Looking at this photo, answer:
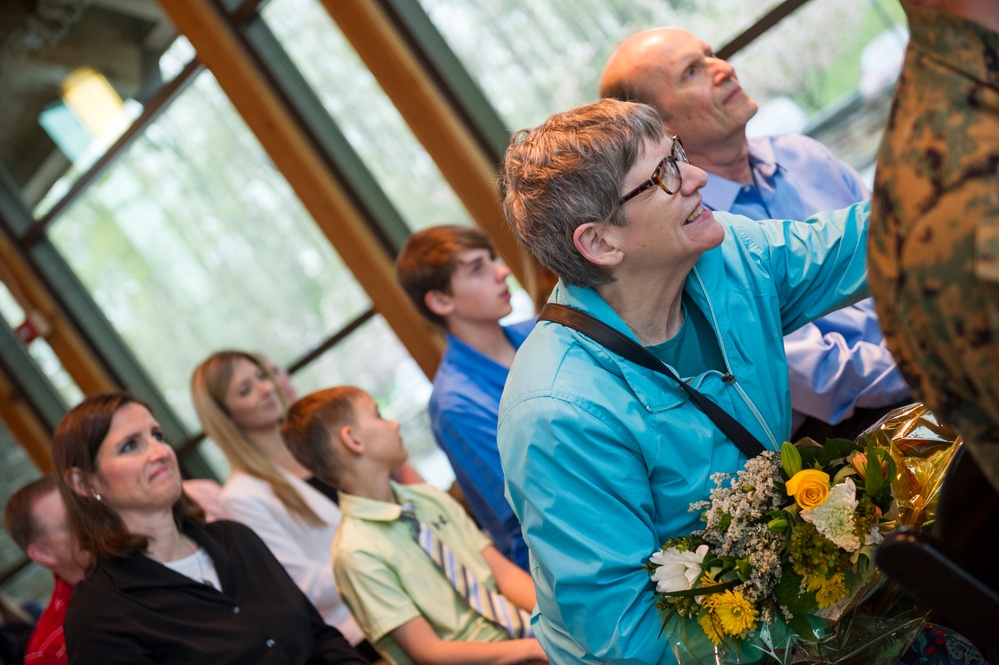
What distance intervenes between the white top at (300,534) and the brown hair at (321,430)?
1.82ft

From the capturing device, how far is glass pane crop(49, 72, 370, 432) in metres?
5.26

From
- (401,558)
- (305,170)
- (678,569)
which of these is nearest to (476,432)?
(401,558)

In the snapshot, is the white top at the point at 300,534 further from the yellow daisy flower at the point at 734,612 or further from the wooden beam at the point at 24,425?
the wooden beam at the point at 24,425

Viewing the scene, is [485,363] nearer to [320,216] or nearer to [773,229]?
[773,229]

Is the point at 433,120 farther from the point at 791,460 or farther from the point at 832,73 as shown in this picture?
the point at 791,460

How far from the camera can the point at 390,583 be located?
2750 millimetres

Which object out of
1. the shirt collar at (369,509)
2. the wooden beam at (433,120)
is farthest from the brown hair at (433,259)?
the wooden beam at (433,120)

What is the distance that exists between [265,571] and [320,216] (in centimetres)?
223

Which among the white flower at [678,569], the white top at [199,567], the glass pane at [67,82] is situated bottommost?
the white flower at [678,569]

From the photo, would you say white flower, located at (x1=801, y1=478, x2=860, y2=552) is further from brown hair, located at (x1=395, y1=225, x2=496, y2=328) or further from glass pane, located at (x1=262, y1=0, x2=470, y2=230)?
glass pane, located at (x1=262, y1=0, x2=470, y2=230)

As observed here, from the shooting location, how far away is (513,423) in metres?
1.72

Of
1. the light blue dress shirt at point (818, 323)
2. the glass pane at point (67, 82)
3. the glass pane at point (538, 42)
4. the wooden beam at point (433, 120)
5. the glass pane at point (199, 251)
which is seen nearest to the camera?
the light blue dress shirt at point (818, 323)

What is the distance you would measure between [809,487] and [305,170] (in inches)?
143

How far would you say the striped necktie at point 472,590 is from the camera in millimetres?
2834
